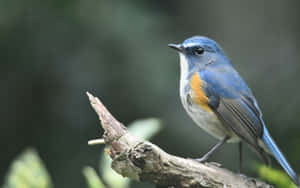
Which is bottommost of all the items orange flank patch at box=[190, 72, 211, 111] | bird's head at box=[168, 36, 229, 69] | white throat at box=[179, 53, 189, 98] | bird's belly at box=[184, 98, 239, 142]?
bird's belly at box=[184, 98, 239, 142]

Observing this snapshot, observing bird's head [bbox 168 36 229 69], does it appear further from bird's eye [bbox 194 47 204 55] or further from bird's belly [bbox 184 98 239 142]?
bird's belly [bbox 184 98 239 142]

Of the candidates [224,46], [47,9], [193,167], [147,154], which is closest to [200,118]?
[193,167]

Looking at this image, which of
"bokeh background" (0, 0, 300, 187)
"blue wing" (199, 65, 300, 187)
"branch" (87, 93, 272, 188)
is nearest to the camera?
"branch" (87, 93, 272, 188)

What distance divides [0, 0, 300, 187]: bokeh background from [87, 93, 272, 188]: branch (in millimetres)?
2133

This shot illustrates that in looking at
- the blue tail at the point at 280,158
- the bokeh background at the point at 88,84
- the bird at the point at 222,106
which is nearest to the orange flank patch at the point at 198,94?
the bird at the point at 222,106

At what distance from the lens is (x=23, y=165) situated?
3.36 m

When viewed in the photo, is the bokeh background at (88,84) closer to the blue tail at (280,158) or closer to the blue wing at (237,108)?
the blue wing at (237,108)

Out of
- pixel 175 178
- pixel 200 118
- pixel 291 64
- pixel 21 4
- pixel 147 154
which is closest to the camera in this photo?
pixel 147 154

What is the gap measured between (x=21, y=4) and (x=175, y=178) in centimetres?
304

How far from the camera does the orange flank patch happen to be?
4.29 metres

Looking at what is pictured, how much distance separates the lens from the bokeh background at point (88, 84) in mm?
5469

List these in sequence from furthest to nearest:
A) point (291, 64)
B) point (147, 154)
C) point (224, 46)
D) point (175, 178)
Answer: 1. point (224, 46)
2. point (291, 64)
3. point (175, 178)
4. point (147, 154)

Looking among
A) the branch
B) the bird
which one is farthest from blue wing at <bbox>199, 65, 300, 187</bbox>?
the branch

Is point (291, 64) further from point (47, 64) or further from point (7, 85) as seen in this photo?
point (7, 85)
